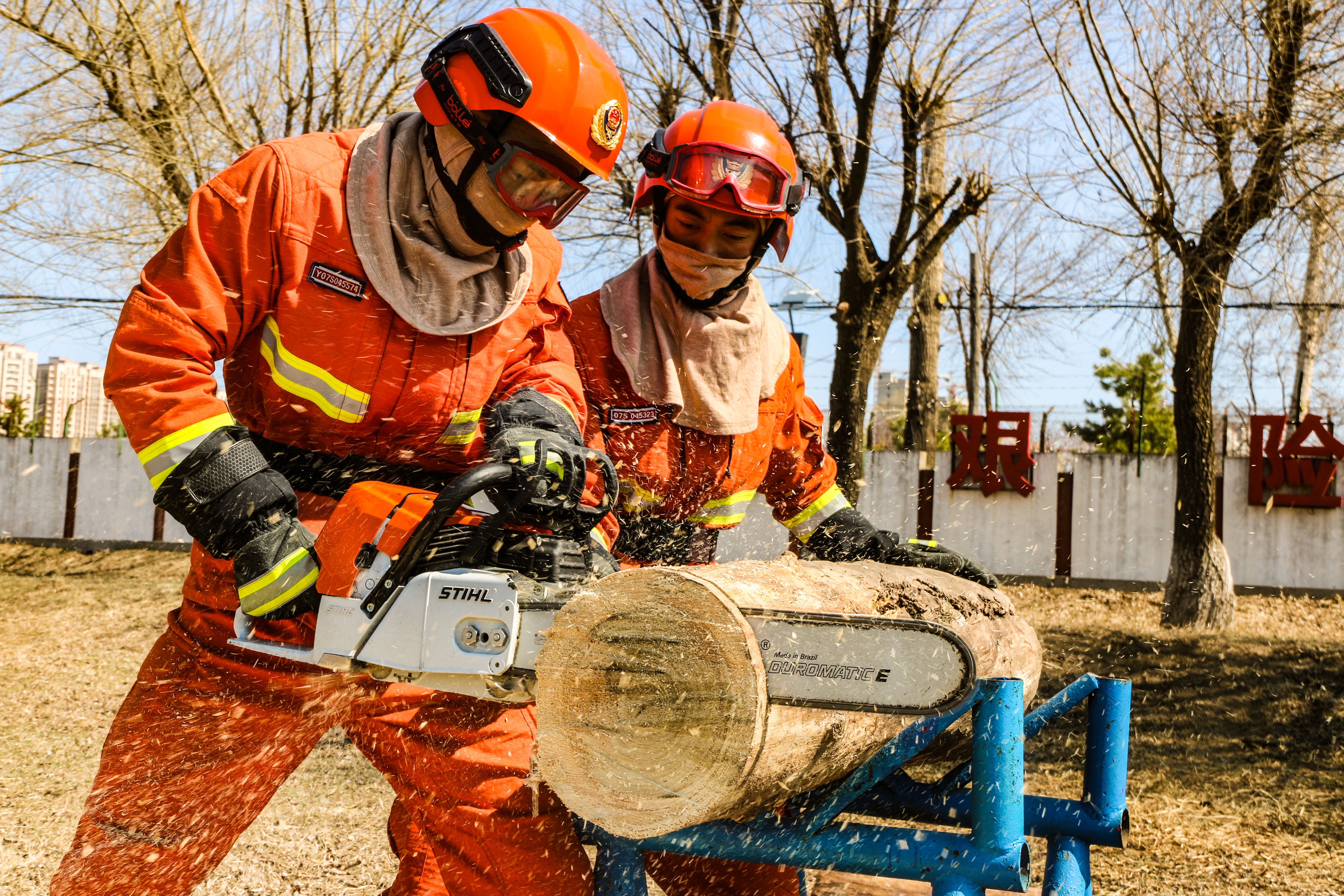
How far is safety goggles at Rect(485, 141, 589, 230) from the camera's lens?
2.03 m

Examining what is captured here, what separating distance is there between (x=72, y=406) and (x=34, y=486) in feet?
4.31

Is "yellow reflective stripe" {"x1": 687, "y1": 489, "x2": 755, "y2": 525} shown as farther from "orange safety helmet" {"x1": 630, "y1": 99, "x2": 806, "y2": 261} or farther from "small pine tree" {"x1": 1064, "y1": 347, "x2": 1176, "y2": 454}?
"small pine tree" {"x1": 1064, "y1": 347, "x2": 1176, "y2": 454}

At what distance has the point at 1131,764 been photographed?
4852mm

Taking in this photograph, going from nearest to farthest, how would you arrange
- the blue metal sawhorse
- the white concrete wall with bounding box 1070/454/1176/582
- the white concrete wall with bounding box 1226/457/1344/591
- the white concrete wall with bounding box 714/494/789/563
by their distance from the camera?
1. the blue metal sawhorse
2. the white concrete wall with bounding box 714/494/789/563
3. the white concrete wall with bounding box 1226/457/1344/591
4. the white concrete wall with bounding box 1070/454/1176/582

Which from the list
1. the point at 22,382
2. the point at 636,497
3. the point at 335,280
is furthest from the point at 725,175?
the point at 22,382

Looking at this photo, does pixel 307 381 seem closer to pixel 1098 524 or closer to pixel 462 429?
pixel 462 429

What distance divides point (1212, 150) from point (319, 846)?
6.86 meters

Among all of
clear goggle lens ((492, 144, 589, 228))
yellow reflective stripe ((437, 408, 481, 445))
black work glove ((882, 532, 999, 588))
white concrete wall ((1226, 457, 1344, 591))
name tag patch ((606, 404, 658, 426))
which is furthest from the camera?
white concrete wall ((1226, 457, 1344, 591))

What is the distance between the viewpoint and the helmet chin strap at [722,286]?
2855 millimetres

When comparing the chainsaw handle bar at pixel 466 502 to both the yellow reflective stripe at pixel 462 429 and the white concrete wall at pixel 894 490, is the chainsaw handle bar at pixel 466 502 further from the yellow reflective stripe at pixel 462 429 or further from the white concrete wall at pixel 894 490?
the white concrete wall at pixel 894 490

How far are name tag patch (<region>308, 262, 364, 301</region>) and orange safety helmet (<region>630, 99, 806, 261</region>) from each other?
3.50 feet

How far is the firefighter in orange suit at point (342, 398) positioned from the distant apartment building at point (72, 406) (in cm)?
1273

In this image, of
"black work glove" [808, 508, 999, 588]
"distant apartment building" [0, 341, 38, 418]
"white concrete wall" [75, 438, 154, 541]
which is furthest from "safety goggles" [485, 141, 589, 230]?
"distant apartment building" [0, 341, 38, 418]

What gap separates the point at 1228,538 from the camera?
1159 centimetres
